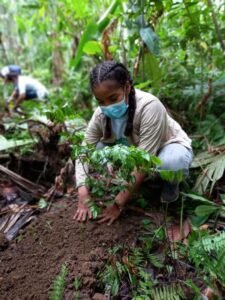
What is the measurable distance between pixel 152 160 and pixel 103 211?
2.46 feet

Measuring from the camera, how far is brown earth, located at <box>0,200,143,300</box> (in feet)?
5.95

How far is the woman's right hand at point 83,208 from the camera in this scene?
2305mm

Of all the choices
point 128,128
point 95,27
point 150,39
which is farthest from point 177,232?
point 95,27

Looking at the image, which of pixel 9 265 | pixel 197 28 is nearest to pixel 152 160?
pixel 9 265

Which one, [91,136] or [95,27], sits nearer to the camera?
[91,136]

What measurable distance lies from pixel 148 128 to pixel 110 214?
0.64 meters

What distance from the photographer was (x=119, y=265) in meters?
1.85

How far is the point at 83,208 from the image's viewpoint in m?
2.34

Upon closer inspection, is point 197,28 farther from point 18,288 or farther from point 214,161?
point 18,288

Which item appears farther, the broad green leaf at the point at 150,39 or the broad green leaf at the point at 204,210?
the broad green leaf at the point at 150,39

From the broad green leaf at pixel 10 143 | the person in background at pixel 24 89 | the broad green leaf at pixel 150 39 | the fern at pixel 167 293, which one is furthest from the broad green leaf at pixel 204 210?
the person in background at pixel 24 89

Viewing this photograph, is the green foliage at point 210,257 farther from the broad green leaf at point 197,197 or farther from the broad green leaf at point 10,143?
the broad green leaf at point 10,143

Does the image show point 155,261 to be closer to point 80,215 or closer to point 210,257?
point 210,257

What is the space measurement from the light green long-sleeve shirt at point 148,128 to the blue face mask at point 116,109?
0.10 metres
